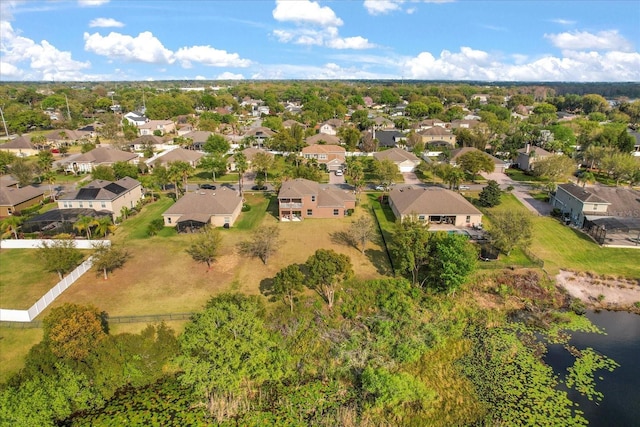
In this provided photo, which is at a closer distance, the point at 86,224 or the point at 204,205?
the point at 86,224

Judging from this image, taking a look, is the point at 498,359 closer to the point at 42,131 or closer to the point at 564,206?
the point at 564,206

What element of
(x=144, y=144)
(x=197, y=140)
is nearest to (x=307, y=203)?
(x=197, y=140)

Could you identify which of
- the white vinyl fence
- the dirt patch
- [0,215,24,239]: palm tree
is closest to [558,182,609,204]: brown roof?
the dirt patch

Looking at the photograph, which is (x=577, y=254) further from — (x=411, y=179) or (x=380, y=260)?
(x=411, y=179)

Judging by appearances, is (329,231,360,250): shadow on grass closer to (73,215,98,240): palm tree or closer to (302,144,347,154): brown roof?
(73,215,98,240): palm tree

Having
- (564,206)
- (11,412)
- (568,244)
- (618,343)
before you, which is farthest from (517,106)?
(11,412)

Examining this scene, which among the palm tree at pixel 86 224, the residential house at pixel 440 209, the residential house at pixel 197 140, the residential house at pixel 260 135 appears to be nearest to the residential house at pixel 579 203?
the residential house at pixel 440 209
